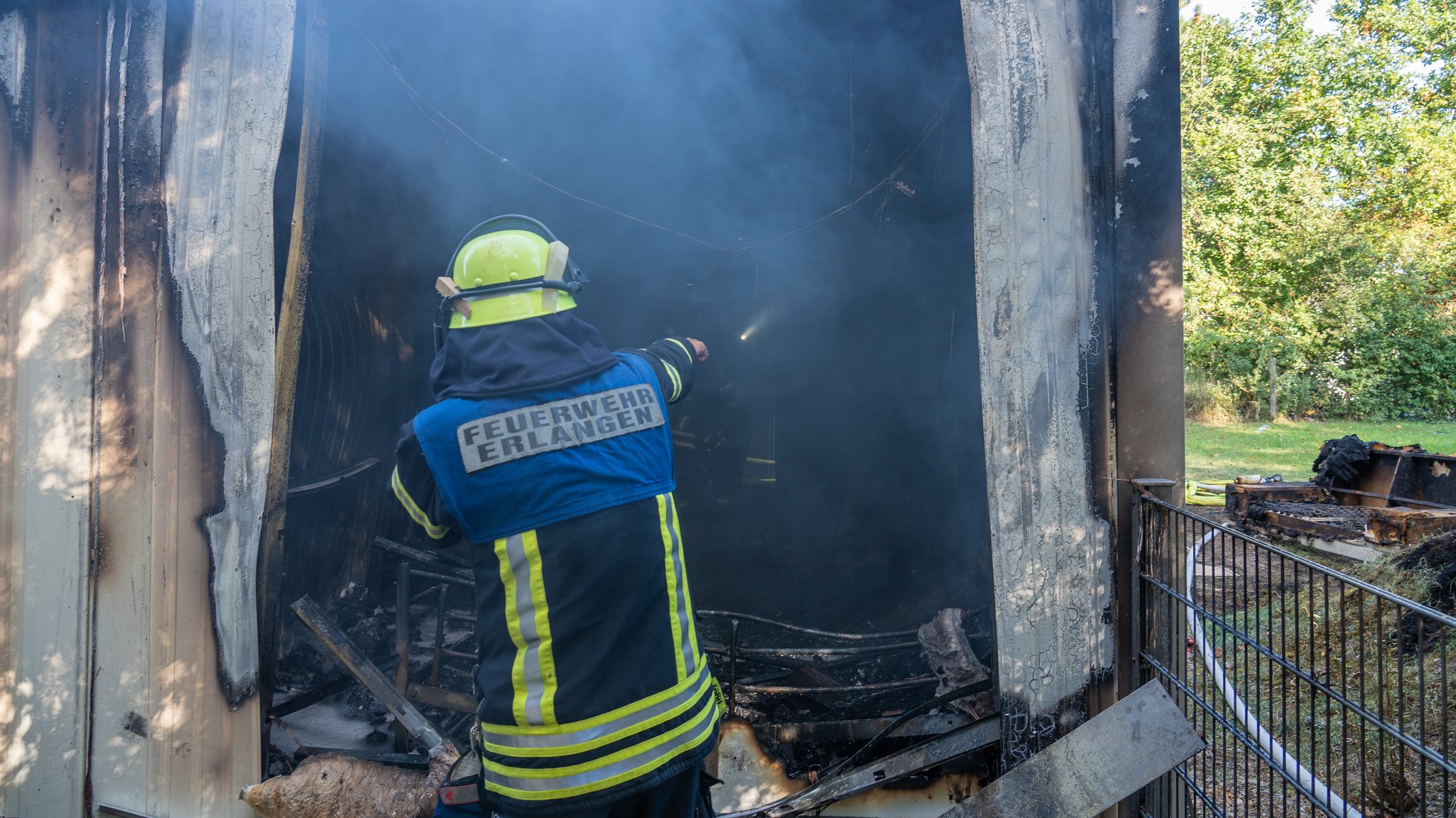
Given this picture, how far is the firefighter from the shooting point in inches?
66.7

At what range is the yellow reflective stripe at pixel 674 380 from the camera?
2268 millimetres

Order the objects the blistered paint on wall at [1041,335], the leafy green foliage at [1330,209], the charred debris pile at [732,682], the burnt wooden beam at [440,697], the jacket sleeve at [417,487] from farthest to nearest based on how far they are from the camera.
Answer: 1. the leafy green foliage at [1330,209]
2. the burnt wooden beam at [440,697]
3. the charred debris pile at [732,682]
4. the blistered paint on wall at [1041,335]
5. the jacket sleeve at [417,487]

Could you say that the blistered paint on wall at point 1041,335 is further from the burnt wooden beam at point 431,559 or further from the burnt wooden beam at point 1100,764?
the burnt wooden beam at point 431,559

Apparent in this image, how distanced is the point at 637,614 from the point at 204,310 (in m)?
1.80

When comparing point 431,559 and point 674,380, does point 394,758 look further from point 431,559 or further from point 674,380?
point 674,380

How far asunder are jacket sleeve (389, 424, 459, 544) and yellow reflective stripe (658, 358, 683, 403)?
0.75 m

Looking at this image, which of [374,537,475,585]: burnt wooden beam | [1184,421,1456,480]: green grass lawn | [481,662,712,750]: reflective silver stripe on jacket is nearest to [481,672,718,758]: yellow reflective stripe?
[481,662,712,750]: reflective silver stripe on jacket

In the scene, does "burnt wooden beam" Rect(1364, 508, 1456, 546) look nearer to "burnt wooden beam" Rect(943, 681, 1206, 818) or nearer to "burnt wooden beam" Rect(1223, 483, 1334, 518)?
"burnt wooden beam" Rect(1223, 483, 1334, 518)

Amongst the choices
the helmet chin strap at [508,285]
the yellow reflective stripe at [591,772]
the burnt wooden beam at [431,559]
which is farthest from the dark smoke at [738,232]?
the yellow reflective stripe at [591,772]

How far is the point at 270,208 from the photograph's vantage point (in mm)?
2414

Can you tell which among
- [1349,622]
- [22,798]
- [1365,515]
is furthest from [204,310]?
[1365,515]

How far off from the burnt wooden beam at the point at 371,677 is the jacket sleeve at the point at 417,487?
110 centimetres

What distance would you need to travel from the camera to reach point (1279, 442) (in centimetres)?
1401

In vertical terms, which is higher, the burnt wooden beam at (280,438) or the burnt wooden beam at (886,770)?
the burnt wooden beam at (280,438)
